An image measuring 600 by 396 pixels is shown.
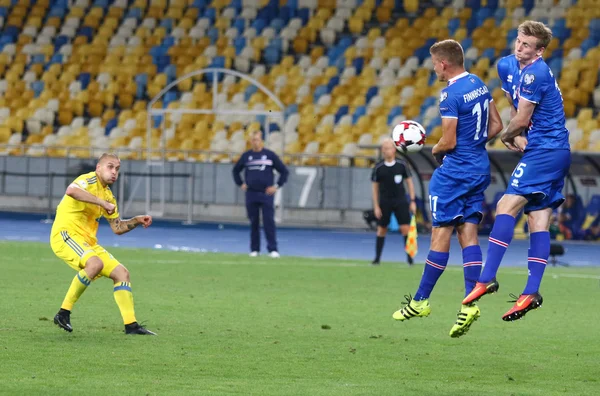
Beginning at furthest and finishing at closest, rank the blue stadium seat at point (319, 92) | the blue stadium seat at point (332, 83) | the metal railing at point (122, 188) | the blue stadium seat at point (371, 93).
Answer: the blue stadium seat at point (332, 83)
the blue stadium seat at point (319, 92)
the blue stadium seat at point (371, 93)
the metal railing at point (122, 188)

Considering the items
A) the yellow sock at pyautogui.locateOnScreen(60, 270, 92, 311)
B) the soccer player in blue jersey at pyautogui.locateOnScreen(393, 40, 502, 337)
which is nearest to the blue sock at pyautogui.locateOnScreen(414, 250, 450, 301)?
the soccer player in blue jersey at pyautogui.locateOnScreen(393, 40, 502, 337)

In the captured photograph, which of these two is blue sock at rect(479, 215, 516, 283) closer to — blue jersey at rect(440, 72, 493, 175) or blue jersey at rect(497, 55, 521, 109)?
blue jersey at rect(440, 72, 493, 175)

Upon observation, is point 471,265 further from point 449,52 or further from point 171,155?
point 171,155

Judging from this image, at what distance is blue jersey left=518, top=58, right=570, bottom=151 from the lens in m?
8.73

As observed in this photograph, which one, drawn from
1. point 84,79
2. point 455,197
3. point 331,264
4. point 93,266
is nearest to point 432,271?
point 455,197

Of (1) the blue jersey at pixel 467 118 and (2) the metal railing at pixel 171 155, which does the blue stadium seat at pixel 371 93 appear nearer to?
(2) the metal railing at pixel 171 155

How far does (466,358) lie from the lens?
9766mm

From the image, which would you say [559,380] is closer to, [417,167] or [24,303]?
[24,303]

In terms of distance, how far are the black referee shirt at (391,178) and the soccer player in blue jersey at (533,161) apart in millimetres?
10395

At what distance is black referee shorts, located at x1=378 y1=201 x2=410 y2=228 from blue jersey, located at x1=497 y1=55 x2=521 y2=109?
34.6ft

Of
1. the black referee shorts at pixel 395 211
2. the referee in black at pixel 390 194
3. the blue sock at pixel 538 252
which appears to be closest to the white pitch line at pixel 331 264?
the referee in black at pixel 390 194

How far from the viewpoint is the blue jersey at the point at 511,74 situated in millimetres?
8992

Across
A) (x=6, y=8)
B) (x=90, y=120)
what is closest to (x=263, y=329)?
(x=90, y=120)

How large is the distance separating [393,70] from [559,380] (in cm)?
2325
